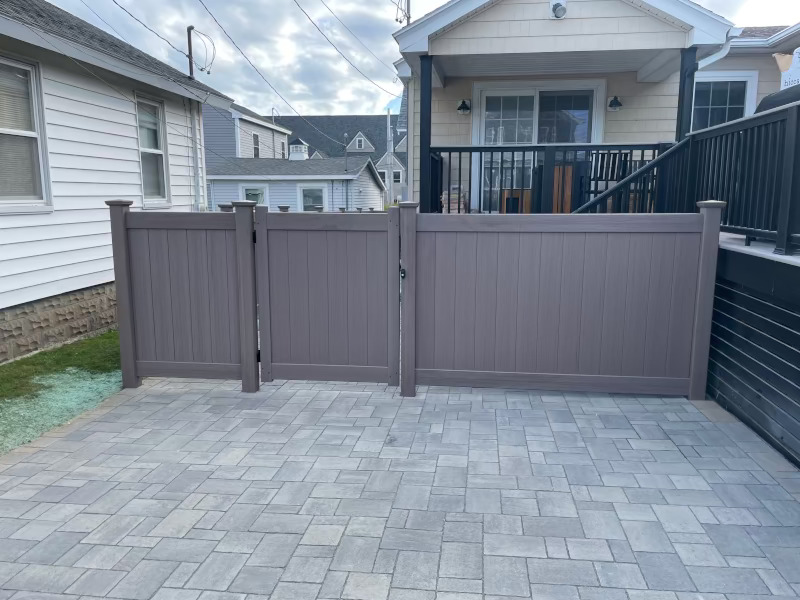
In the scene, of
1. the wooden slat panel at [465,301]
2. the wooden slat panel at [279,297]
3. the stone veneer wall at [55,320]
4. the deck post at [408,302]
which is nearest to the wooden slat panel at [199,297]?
the wooden slat panel at [279,297]

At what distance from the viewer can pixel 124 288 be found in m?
4.76

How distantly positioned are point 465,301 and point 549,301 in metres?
0.64

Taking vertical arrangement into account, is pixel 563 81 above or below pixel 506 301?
above

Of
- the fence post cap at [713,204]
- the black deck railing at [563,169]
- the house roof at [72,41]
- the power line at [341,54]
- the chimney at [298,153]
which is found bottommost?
the fence post cap at [713,204]

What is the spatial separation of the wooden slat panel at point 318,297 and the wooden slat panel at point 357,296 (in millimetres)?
189

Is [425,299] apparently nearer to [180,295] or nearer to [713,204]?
[180,295]

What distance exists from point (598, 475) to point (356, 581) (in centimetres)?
157

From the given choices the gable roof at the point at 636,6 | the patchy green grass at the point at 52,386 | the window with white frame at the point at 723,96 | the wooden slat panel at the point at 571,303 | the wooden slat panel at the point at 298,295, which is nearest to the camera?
the patchy green grass at the point at 52,386

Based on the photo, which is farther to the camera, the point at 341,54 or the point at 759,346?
the point at 341,54

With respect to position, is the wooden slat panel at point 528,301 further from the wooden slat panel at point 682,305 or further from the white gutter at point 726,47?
the white gutter at point 726,47

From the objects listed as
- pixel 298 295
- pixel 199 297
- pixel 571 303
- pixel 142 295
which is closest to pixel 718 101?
pixel 571 303

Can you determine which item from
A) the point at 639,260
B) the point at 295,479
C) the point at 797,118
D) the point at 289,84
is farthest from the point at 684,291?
the point at 289,84

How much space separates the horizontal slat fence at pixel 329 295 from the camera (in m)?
4.65

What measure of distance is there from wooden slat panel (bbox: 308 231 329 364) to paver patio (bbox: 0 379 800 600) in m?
0.50
